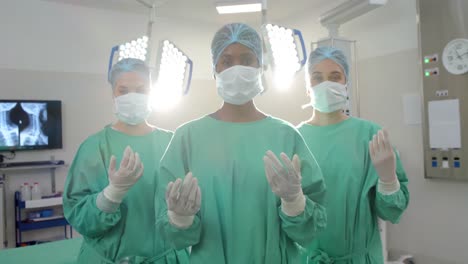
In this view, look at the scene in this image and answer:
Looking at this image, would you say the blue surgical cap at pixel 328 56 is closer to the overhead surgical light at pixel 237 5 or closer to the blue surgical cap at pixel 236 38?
the overhead surgical light at pixel 237 5

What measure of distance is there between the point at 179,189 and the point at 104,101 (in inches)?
144

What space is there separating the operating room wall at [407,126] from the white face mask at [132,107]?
7.26 ft

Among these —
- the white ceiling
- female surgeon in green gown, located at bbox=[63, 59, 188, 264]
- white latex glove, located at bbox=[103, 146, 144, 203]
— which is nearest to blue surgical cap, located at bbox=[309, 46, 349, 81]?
female surgeon in green gown, located at bbox=[63, 59, 188, 264]

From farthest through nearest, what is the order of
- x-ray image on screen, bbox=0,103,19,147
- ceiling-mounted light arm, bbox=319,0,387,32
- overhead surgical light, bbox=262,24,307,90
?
x-ray image on screen, bbox=0,103,19,147 < ceiling-mounted light arm, bbox=319,0,387,32 < overhead surgical light, bbox=262,24,307,90

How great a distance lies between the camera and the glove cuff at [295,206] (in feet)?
3.37

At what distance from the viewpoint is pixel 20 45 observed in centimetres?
391

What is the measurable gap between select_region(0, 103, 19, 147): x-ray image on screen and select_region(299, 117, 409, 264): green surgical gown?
3.47 m

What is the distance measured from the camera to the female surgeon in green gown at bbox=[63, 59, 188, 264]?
4.21 feet

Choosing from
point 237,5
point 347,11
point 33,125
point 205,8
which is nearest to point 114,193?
point 237,5

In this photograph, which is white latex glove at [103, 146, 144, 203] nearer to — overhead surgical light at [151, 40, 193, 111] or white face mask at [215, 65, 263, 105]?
white face mask at [215, 65, 263, 105]

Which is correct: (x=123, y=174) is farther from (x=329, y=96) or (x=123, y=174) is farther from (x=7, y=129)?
(x=7, y=129)

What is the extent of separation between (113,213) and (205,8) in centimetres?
358

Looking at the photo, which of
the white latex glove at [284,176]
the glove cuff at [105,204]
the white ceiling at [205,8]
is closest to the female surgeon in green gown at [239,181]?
the white latex glove at [284,176]

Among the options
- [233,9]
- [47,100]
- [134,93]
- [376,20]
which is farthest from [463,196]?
[47,100]
